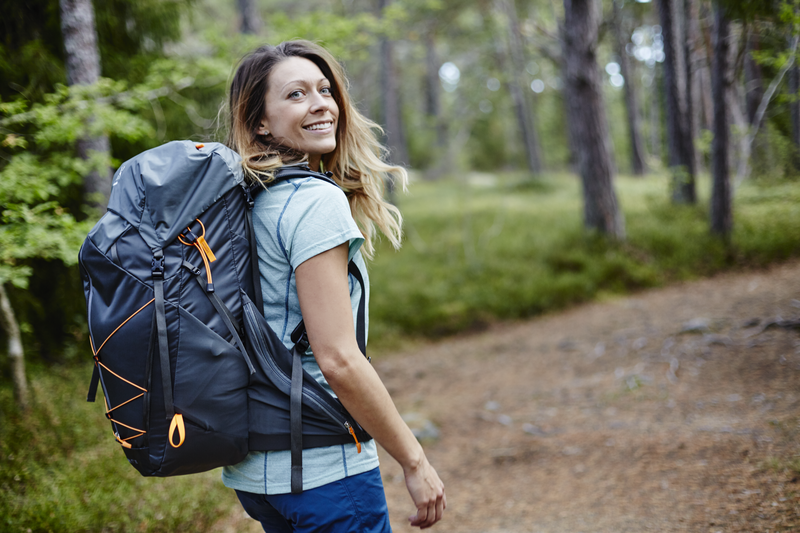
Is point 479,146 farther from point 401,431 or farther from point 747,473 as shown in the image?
point 401,431

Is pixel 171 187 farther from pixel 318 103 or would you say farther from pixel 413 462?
pixel 413 462

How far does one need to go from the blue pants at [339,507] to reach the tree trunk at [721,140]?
880 cm

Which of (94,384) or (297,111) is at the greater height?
(297,111)

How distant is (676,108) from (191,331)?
11.3 metres

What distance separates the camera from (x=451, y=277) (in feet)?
31.0

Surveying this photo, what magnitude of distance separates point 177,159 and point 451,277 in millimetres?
8272

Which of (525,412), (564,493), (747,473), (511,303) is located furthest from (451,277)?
(747,473)

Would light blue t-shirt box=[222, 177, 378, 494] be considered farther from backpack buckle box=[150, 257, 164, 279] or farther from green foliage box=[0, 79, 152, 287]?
Answer: green foliage box=[0, 79, 152, 287]

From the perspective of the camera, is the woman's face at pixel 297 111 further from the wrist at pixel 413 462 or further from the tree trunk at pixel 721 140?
the tree trunk at pixel 721 140

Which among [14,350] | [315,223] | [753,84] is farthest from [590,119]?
[315,223]

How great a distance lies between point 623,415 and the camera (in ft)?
15.7

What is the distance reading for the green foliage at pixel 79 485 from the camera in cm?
298

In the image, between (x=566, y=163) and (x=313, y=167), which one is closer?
(x=313, y=167)

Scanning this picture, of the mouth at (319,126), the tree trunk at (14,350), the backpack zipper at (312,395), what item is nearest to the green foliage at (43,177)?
the tree trunk at (14,350)
